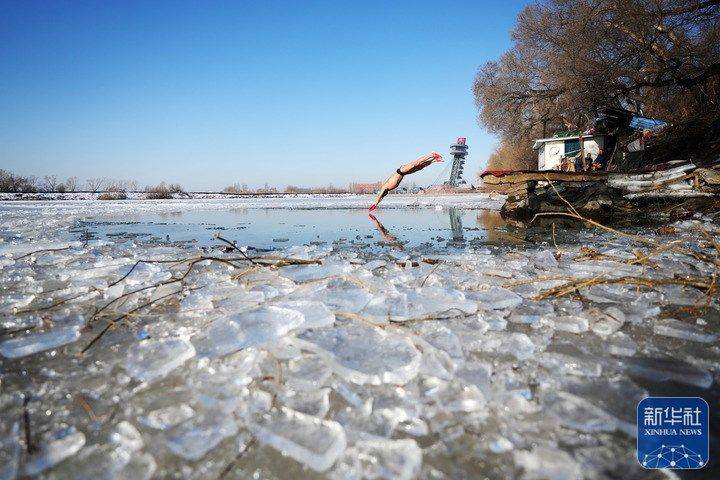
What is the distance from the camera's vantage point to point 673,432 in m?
0.75

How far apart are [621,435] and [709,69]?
540 inches

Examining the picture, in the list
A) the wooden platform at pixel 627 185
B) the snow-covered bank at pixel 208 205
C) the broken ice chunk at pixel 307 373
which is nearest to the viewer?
the broken ice chunk at pixel 307 373

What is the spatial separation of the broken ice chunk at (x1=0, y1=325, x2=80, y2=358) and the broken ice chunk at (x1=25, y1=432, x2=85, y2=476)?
645 mm

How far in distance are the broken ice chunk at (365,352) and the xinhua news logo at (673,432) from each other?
581mm

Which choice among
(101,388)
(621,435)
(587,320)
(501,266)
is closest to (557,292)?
(587,320)

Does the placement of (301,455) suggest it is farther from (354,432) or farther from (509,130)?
(509,130)

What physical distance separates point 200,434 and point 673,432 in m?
1.09

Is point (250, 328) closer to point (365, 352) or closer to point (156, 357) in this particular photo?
point (156, 357)

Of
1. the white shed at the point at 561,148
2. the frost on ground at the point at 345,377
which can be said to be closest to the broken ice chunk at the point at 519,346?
the frost on ground at the point at 345,377

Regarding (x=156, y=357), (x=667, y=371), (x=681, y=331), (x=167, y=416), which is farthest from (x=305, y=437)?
(x=681, y=331)

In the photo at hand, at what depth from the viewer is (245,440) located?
78 centimetres

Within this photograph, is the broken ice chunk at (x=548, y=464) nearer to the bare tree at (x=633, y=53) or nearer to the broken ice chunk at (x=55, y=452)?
the broken ice chunk at (x=55, y=452)

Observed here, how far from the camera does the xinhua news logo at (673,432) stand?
29.9 inches

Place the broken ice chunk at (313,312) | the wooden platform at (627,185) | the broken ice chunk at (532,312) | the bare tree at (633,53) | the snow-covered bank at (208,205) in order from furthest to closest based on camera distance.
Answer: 1. the snow-covered bank at (208,205)
2. the bare tree at (633,53)
3. the wooden platform at (627,185)
4. the broken ice chunk at (532,312)
5. the broken ice chunk at (313,312)
